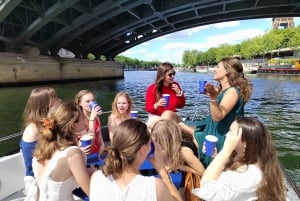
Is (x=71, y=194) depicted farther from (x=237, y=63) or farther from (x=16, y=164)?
(x=237, y=63)

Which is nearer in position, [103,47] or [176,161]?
[176,161]

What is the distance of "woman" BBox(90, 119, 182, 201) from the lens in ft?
5.86

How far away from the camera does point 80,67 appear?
35438mm

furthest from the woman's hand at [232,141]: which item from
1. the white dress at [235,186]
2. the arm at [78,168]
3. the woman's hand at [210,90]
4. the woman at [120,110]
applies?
the woman at [120,110]

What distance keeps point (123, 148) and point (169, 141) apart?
0.91m

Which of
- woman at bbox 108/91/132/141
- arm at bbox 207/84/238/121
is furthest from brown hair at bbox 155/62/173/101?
arm at bbox 207/84/238/121

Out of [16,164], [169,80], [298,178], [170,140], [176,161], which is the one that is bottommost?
[298,178]

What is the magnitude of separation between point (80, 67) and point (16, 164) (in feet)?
108

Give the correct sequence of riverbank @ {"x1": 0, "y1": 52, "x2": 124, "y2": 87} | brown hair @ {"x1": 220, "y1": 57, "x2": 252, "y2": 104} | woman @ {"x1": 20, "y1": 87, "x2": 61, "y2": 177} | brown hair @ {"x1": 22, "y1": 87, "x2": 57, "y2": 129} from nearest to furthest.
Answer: woman @ {"x1": 20, "y1": 87, "x2": 61, "y2": 177} < brown hair @ {"x1": 22, "y1": 87, "x2": 57, "y2": 129} < brown hair @ {"x1": 220, "y1": 57, "x2": 252, "y2": 104} < riverbank @ {"x1": 0, "y1": 52, "x2": 124, "y2": 87}

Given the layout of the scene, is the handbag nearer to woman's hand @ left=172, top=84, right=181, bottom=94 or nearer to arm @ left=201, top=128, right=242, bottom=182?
arm @ left=201, top=128, right=242, bottom=182

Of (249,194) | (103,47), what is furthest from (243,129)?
(103,47)

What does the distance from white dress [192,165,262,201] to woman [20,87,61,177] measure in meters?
1.59

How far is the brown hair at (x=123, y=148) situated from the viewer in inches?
70.4

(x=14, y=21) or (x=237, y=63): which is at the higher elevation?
(x=14, y=21)
